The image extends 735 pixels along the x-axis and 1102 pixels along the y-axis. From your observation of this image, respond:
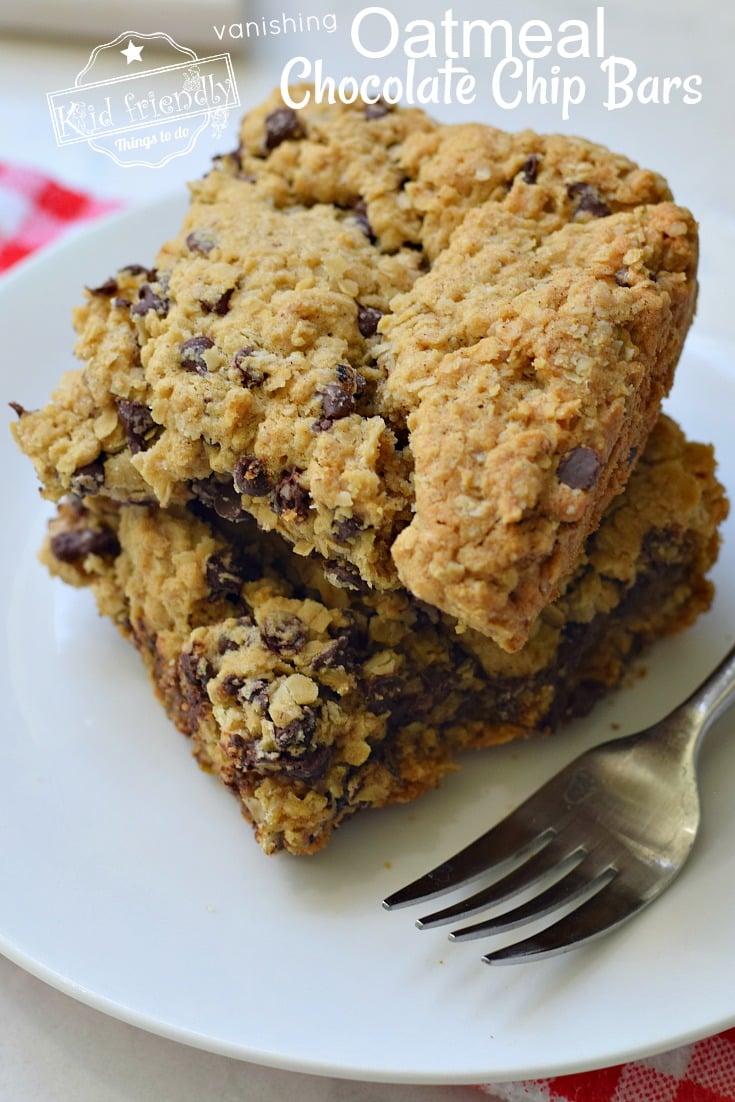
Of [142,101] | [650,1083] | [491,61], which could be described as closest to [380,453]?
[650,1083]

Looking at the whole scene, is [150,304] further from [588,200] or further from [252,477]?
[588,200]

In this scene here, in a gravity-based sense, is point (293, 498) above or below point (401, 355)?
below

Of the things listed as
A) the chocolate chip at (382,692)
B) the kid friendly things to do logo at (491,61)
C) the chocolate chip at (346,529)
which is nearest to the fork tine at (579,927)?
the chocolate chip at (382,692)

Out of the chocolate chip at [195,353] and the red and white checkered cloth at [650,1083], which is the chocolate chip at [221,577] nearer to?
the chocolate chip at [195,353]

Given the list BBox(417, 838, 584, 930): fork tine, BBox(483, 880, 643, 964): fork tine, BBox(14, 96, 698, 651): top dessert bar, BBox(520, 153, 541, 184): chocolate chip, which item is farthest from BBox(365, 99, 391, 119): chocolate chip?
BBox(483, 880, 643, 964): fork tine

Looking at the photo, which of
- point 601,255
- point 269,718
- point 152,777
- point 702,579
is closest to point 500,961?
point 269,718

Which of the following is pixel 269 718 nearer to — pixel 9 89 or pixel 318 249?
pixel 318 249
